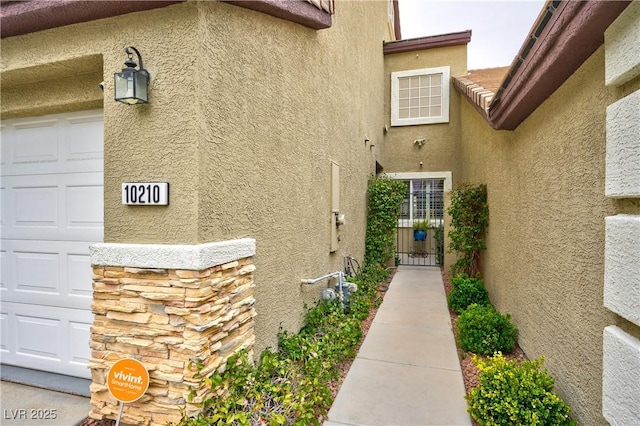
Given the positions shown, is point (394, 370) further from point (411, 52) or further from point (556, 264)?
point (411, 52)

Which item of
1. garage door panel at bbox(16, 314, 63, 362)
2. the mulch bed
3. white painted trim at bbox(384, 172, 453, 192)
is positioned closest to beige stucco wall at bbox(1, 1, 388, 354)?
garage door panel at bbox(16, 314, 63, 362)

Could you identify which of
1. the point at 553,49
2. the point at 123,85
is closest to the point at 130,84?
the point at 123,85

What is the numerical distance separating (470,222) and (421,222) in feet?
15.2

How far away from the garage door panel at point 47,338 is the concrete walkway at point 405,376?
2.73 meters

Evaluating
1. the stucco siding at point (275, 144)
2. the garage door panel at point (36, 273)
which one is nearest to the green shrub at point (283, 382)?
the stucco siding at point (275, 144)

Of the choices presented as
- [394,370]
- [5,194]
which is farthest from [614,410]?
[5,194]

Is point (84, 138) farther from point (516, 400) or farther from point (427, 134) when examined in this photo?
point (427, 134)

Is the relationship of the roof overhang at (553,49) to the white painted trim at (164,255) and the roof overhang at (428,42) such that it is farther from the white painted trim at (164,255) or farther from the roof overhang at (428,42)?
the roof overhang at (428,42)

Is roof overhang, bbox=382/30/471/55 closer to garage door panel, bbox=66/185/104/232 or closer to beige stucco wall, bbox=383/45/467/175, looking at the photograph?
beige stucco wall, bbox=383/45/467/175

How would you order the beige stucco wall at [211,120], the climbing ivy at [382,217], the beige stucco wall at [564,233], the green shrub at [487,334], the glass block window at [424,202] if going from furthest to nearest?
the glass block window at [424,202], the climbing ivy at [382,217], the green shrub at [487,334], the beige stucco wall at [211,120], the beige stucco wall at [564,233]

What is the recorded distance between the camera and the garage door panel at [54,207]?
3381 mm

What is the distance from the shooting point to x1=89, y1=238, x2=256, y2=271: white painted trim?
96.3 inches

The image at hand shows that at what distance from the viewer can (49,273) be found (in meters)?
3.57

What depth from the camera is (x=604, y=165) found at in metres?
2.26
